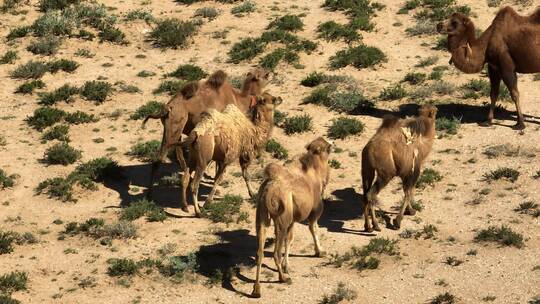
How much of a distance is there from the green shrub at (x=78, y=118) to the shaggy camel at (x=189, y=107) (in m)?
4.10

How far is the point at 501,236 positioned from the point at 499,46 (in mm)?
7737

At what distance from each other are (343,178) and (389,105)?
4.74 m

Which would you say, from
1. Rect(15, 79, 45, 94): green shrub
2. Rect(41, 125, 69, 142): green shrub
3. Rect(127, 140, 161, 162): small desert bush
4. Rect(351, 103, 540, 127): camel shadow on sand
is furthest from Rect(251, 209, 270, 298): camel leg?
Rect(15, 79, 45, 94): green shrub

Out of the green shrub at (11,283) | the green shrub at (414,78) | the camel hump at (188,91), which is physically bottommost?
the green shrub at (11,283)

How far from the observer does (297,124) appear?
24.0 metres

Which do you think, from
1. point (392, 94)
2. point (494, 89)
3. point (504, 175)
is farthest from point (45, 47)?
point (504, 175)

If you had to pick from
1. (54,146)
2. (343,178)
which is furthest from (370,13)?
(54,146)

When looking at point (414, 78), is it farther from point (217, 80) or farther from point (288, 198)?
point (288, 198)

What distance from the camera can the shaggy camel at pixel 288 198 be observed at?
16.2 metres

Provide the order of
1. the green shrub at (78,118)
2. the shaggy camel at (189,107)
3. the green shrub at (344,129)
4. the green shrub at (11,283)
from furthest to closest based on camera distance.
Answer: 1. the green shrub at (78,118)
2. the green shrub at (344,129)
3. the shaggy camel at (189,107)
4. the green shrub at (11,283)

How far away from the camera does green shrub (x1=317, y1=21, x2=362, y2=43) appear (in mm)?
29281

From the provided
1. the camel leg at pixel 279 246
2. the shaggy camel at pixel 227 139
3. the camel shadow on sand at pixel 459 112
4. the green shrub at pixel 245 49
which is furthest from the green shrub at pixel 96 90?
the camel leg at pixel 279 246

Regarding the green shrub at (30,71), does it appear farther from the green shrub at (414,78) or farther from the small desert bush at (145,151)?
the green shrub at (414,78)

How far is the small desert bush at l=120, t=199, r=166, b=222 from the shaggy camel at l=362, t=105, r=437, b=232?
4.69 m
